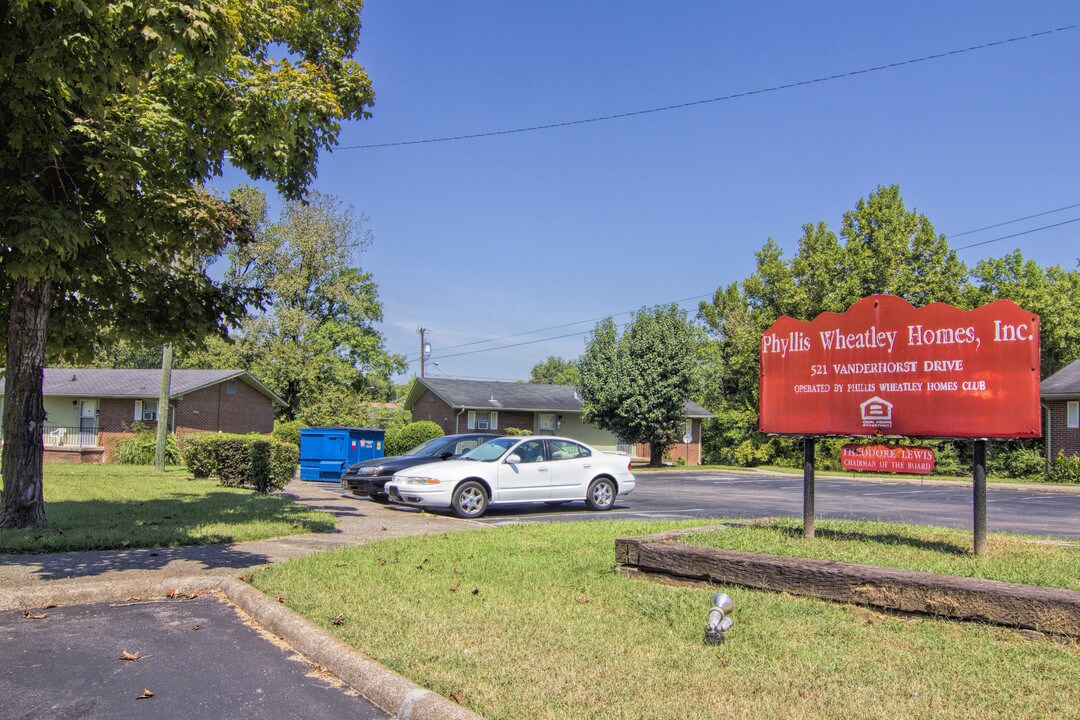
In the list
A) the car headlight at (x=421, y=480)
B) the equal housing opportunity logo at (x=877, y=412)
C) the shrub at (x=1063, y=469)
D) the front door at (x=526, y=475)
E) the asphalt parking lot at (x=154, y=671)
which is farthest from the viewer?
the shrub at (x=1063, y=469)

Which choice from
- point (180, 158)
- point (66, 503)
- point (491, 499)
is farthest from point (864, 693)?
point (66, 503)

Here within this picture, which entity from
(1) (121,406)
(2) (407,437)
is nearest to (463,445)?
(2) (407,437)

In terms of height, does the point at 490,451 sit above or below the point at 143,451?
above

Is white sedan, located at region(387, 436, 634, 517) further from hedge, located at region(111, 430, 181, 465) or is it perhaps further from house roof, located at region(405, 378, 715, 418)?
house roof, located at region(405, 378, 715, 418)

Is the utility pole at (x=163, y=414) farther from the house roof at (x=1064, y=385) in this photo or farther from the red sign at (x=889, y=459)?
the house roof at (x=1064, y=385)

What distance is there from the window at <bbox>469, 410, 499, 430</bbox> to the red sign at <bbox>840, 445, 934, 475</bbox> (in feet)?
110

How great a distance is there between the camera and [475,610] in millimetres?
5992

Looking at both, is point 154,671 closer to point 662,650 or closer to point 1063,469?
point 662,650

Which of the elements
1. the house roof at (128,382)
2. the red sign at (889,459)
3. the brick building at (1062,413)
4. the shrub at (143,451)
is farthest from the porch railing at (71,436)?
the brick building at (1062,413)

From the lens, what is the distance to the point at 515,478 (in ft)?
47.1

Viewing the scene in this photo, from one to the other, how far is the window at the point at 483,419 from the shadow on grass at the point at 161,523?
84.8 feet

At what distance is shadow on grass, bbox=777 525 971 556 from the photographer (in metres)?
7.49

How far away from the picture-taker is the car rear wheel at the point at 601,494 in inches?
603

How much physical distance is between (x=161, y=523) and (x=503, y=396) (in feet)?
105
